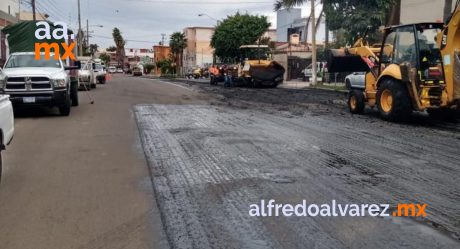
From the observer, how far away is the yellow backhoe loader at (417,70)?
458 inches

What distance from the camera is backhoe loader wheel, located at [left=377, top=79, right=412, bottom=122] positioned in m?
12.8

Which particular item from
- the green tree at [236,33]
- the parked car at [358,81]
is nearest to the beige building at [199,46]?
the green tree at [236,33]

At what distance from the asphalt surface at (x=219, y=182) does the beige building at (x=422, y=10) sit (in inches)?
778

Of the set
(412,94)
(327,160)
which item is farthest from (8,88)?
(412,94)

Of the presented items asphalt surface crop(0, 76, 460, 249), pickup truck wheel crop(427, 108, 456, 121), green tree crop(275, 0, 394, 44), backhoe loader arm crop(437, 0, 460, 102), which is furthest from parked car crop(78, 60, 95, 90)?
backhoe loader arm crop(437, 0, 460, 102)

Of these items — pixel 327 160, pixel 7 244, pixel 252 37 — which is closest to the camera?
pixel 7 244

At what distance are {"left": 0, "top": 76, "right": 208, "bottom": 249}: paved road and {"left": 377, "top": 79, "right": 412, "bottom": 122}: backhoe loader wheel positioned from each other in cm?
667

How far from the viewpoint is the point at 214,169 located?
7.48 m

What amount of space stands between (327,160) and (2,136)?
4.89 metres

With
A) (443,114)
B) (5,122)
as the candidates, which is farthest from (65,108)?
(443,114)

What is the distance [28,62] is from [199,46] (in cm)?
8417

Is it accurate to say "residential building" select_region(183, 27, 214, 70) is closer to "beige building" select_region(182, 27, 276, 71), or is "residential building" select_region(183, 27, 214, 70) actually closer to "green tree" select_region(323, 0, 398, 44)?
"beige building" select_region(182, 27, 276, 71)

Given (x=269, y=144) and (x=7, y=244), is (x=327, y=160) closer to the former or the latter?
(x=269, y=144)

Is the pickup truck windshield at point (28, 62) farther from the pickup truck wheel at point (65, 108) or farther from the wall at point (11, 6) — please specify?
the wall at point (11, 6)
